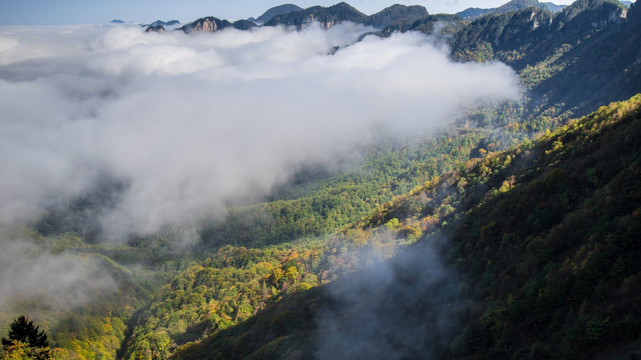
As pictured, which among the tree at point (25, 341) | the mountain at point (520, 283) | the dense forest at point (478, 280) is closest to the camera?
the mountain at point (520, 283)

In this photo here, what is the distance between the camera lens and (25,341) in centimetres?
4597

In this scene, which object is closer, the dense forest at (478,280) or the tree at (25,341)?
the dense forest at (478,280)

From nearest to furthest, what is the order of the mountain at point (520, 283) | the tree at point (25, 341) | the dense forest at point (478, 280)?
the mountain at point (520, 283) → the dense forest at point (478, 280) → the tree at point (25, 341)

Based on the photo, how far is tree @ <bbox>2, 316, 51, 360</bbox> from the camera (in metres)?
44.4

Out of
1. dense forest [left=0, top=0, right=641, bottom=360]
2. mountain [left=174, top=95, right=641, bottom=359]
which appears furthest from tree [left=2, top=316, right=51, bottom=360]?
mountain [left=174, top=95, right=641, bottom=359]

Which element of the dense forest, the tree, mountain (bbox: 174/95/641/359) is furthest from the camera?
the tree

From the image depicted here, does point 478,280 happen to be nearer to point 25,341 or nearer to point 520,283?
point 520,283

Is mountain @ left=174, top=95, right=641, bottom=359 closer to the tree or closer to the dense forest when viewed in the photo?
the dense forest

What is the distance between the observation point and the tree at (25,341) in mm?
44375

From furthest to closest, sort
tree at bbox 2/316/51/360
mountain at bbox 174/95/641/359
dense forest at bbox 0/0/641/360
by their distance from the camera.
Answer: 1. tree at bbox 2/316/51/360
2. dense forest at bbox 0/0/641/360
3. mountain at bbox 174/95/641/359

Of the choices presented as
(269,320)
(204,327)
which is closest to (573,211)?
(269,320)

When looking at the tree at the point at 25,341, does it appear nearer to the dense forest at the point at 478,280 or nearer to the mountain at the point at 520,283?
the dense forest at the point at 478,280

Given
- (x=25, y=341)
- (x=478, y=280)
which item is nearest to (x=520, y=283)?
(x=478, y=280)

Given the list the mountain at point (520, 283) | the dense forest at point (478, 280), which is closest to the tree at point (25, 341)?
the dense forest at point (478, 280)
